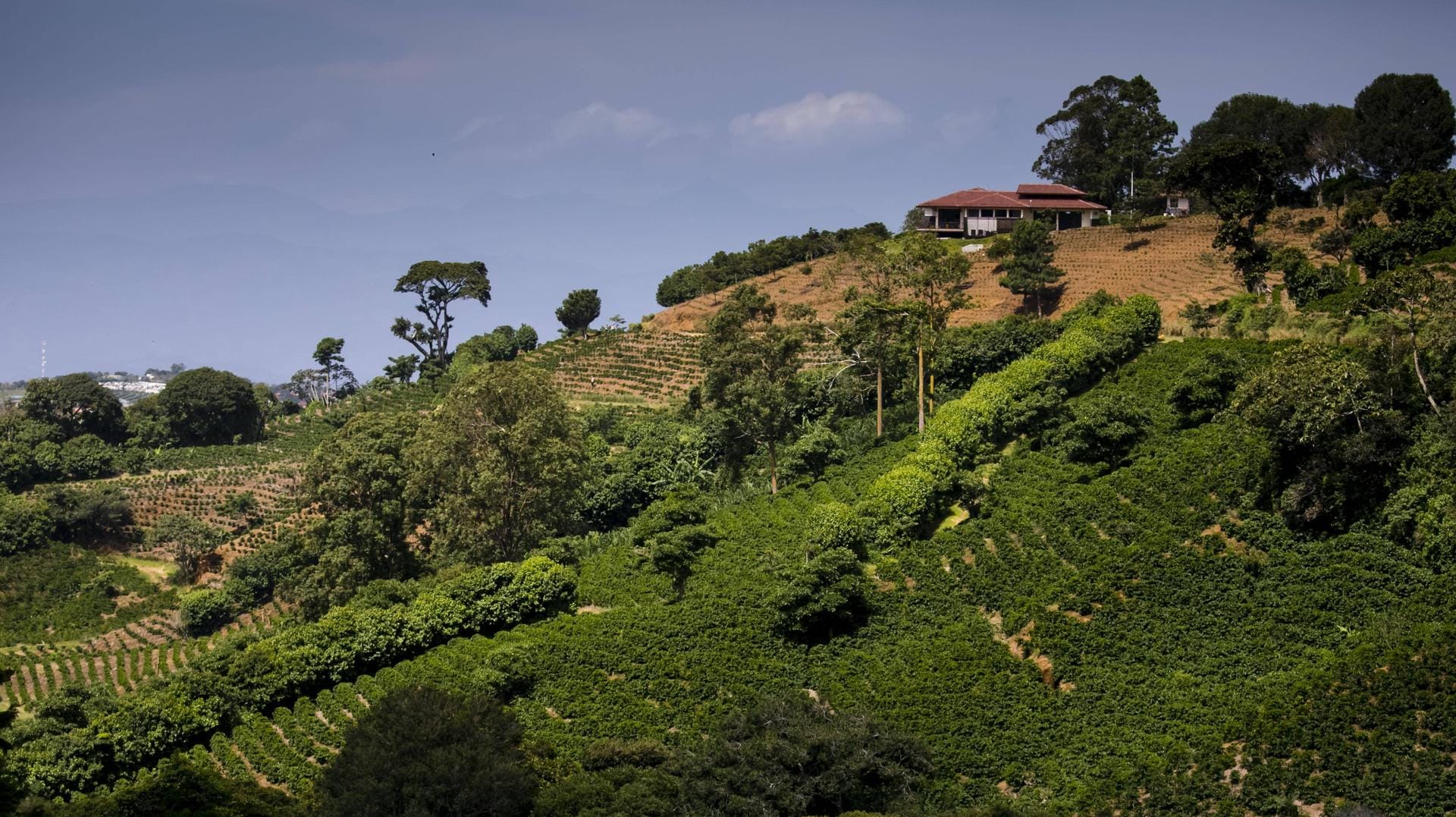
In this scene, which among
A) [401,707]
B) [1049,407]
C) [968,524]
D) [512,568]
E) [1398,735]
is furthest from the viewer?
[1049,407]

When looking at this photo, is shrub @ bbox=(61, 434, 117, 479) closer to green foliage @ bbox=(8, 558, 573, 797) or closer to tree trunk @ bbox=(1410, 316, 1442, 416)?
green foliage @ bbox=(8, 558, 573, 797)

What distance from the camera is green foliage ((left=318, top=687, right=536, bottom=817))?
2169 centimetres

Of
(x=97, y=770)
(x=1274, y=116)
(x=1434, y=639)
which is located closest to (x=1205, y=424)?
(x=1434, y=639)

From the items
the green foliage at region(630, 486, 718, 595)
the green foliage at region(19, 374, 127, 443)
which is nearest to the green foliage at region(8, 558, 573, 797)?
the green foliage at region(630, 486, 718, 595)

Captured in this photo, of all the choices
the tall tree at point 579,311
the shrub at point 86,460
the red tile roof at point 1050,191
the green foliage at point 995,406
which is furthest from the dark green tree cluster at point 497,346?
the green foliage at point 995,406

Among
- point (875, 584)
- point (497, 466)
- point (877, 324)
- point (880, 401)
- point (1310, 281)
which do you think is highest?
point (1310, 281)

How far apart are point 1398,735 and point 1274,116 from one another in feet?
162

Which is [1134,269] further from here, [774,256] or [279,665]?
[279,665]

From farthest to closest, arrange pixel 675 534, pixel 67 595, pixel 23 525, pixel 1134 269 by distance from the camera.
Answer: pixel 1134 269 < pixel 23 525 < pixel 67 595 < pixel 675 534

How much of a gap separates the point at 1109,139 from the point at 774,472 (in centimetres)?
3921

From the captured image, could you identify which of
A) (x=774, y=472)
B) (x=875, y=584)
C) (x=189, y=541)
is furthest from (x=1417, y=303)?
(x=189, y=541)

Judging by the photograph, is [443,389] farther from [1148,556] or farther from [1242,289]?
[1148,556]

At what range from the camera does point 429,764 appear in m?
22.5

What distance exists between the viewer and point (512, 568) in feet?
113
